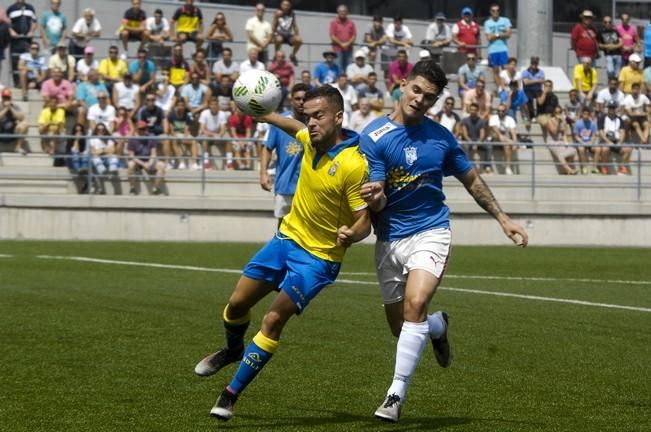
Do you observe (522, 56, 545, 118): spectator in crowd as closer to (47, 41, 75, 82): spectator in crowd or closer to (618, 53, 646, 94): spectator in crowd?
(618, 53, 646, 94): spectator in crowd

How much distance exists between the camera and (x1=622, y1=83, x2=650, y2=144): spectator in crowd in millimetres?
28922

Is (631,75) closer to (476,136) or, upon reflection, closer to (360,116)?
(476,136)

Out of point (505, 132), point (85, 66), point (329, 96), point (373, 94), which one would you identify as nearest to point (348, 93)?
point (373, 94)

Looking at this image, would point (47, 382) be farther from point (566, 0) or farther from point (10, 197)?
point (566, 0)

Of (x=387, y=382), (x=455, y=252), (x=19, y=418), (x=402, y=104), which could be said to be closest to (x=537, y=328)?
(x=387, y=382)

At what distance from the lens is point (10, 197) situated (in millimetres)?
25188

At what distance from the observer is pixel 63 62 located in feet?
90.5

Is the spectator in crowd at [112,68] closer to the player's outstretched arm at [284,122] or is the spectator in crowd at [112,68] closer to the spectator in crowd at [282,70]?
the spectator in crowd at [282,70]

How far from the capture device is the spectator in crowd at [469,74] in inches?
1160

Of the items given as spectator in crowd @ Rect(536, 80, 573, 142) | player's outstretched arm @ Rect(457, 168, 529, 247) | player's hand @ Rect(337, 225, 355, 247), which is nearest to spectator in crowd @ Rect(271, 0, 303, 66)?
spectator in crowd @ Rect(536, 80, 573, 142)

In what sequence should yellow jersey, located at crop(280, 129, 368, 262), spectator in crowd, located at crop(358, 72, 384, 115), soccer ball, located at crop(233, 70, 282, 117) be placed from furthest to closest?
spectator in crowd, located at crop(358, 72, 384, 115)
soccer ball, located at crop(233, 70, 282, 117)
yellow jersey, located at crop(280, 129, 368, 262)

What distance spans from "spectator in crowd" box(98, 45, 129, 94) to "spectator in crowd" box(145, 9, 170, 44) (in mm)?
1734

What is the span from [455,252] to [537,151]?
18.0 ft

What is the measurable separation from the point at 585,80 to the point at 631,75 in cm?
108
